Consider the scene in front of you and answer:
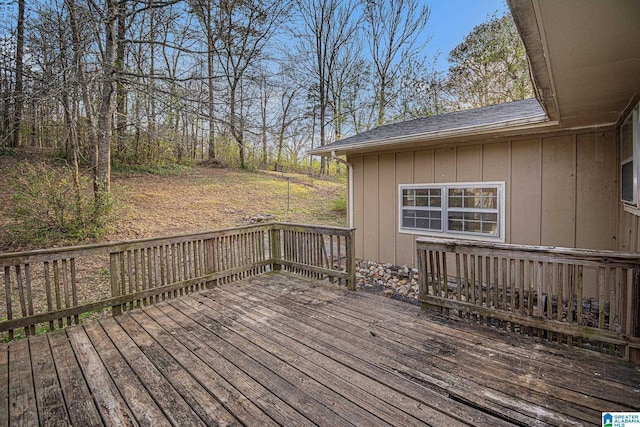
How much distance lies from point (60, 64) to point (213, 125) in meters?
2.58

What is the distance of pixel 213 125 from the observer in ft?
21.7

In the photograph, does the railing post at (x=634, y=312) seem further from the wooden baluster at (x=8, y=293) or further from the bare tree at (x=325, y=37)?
the bare tree at (x=325, y=37)

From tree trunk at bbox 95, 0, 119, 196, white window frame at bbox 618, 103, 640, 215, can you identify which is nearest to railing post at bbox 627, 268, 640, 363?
white window frame at bbox 618, 103, 640, 215

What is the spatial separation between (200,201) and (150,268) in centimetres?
656

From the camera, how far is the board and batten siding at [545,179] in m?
4.07

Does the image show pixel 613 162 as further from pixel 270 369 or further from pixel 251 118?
pixel 251 118

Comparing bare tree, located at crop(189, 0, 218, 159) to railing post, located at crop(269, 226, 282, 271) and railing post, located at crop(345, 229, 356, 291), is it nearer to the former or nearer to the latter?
railing post, located at crop(269, 226, 282, 271)

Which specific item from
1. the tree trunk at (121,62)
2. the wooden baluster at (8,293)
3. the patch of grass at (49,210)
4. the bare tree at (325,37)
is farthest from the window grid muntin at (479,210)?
the bare tree at (325,37)

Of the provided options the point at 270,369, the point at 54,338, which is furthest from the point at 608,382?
the point at 54,338

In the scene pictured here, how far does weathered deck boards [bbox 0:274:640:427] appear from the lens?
75.1 inches

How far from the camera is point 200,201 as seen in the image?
1001cm

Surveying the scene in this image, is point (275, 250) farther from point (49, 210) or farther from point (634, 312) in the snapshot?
point (49, 210)

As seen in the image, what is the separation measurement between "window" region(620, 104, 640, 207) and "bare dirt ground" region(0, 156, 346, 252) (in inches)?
275

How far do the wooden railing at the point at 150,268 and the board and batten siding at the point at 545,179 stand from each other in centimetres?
205
